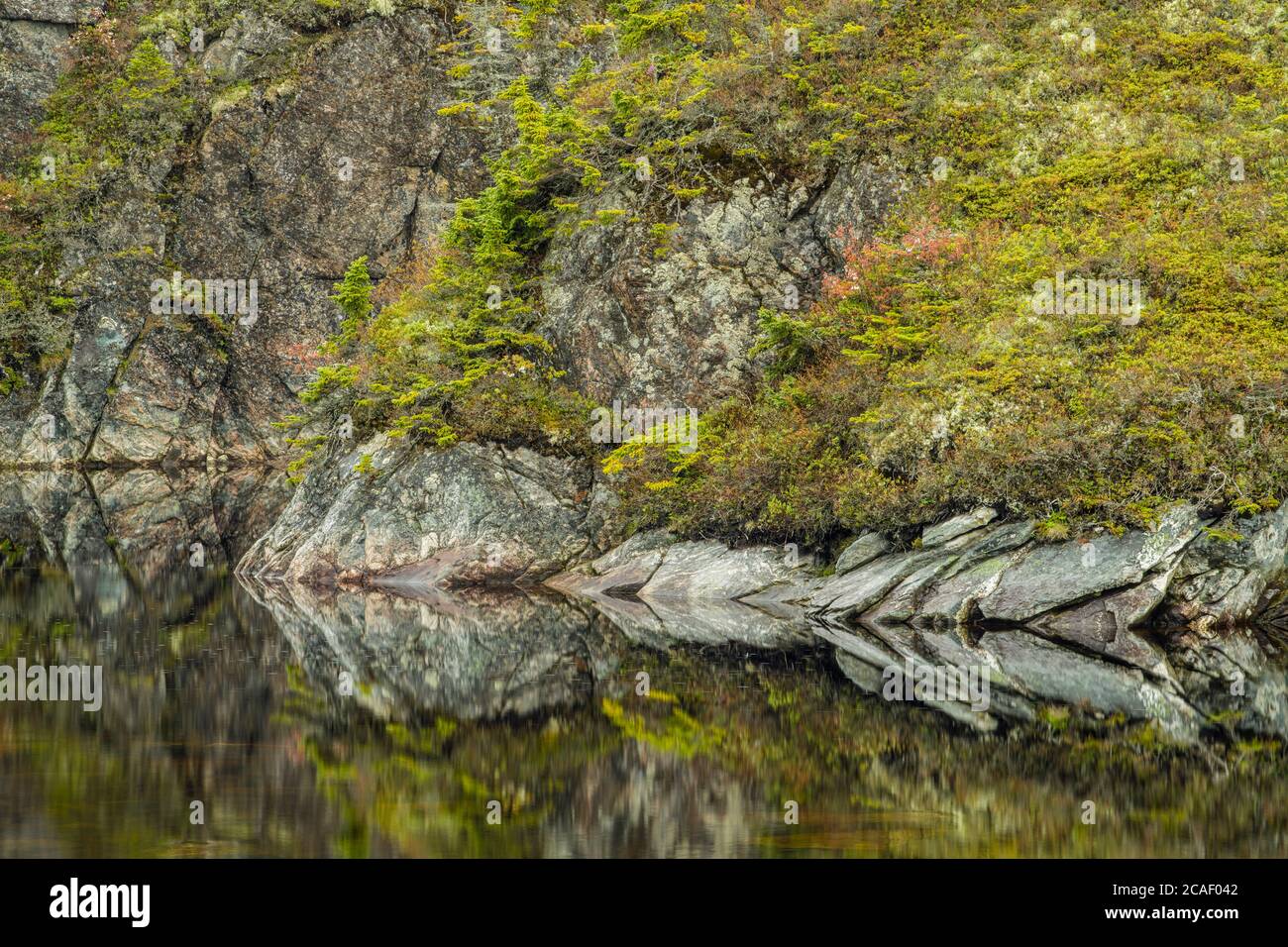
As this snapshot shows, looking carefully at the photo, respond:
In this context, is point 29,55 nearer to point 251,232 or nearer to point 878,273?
point 251,232

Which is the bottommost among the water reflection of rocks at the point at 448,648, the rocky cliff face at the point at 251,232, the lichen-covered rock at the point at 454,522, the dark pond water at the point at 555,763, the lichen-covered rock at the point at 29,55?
the dark pond water at the point at 555,763

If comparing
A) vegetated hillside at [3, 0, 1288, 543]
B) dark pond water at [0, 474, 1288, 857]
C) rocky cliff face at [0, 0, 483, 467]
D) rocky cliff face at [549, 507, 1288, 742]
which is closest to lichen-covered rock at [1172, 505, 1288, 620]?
rocky cliff face at [549, 507, 1288, 742]

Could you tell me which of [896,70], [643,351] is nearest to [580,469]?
[643,351]

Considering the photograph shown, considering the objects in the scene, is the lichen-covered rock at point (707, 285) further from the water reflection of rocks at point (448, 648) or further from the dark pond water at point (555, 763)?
the dark pond water at point (555, 763)

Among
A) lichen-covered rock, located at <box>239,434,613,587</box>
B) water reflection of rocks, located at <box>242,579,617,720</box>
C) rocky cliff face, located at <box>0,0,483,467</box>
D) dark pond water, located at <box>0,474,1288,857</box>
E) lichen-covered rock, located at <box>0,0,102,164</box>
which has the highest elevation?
lichen-covered rock, located at <box>0,0,102,164</box>

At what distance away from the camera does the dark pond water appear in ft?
25.2

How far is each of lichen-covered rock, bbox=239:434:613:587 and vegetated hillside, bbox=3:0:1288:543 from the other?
764 millimetres

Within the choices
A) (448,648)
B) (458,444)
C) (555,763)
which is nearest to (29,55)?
(458,444)

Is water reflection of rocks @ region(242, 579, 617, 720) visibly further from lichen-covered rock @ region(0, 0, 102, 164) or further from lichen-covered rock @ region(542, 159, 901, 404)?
lichen-covered rock @ region(0, 0, 102, 164)

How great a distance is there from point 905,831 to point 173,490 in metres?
36.4

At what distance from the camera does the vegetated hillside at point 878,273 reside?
18.8 m

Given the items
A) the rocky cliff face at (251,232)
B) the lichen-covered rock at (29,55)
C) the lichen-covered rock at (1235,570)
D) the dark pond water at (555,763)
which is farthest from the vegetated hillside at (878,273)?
the lichen-covered rock at (29,55)

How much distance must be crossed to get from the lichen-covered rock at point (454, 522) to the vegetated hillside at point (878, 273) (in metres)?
0.76
